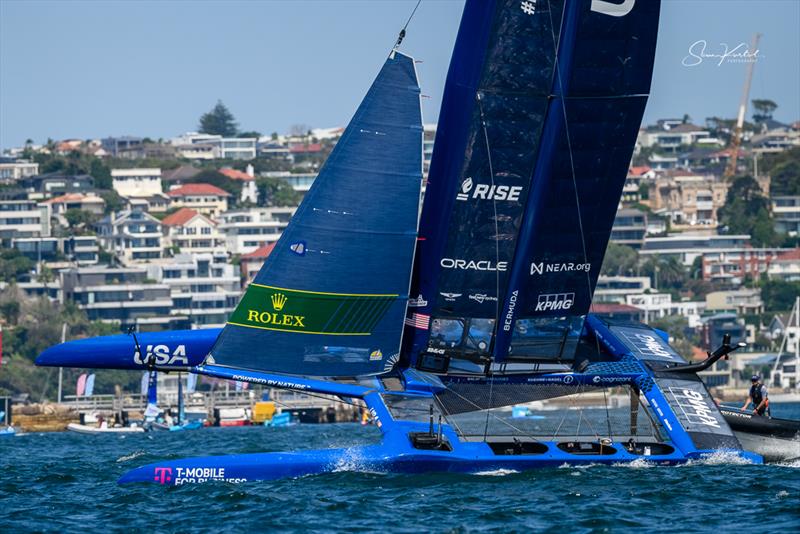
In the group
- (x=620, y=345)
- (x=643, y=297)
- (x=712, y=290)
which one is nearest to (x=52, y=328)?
(x=643, y=297)

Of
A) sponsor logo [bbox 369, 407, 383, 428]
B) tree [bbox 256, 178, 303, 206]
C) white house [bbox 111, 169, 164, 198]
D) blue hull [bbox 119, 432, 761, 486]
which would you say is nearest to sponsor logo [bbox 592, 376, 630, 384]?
blue hull [bbox 119, 432, 761, 486]

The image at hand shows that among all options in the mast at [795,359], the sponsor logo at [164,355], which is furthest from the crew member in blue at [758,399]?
the mast at [795,359]

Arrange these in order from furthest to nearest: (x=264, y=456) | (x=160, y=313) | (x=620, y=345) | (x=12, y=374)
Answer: (x=160, y=313), (x=12, y=374), (x=620, y=345), (x=264, y=456)

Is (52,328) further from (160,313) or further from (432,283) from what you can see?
(432,283)

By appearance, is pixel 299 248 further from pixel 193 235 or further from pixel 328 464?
pixel 193 235

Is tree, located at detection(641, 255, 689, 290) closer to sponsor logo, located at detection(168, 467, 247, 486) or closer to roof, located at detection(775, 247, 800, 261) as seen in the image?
roof, located at detection(775, 247, 800, 261)

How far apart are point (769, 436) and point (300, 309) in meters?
6.09

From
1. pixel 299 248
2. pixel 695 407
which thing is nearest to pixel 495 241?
pixel 299 248

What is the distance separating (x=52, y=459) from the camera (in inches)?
1033

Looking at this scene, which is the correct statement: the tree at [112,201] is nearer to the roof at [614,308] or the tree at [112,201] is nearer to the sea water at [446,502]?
the roof at [614,308]

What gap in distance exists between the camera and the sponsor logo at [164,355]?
65.9 ft

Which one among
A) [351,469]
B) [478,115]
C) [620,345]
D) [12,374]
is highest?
[478,115]

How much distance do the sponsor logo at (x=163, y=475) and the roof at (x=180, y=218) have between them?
99.1 meters

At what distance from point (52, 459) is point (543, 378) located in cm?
995
